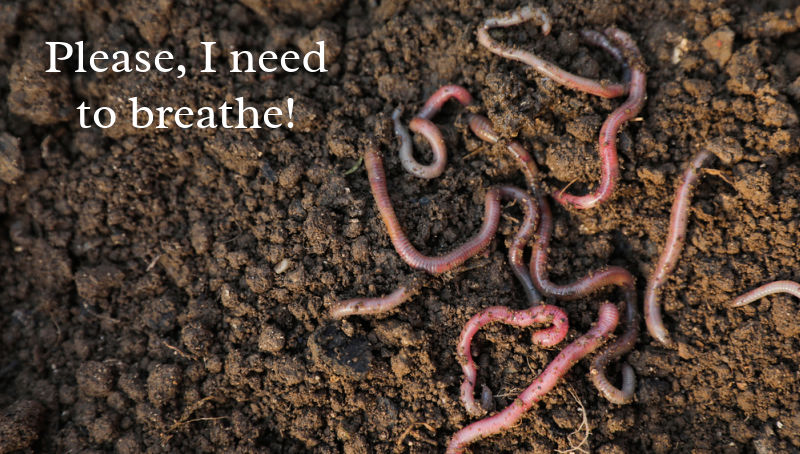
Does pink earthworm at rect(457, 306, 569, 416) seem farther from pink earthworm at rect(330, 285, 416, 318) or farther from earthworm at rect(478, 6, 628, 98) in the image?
earthworm at rect(478, 6, 628, 98)

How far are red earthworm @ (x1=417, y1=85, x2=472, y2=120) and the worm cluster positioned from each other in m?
0.01

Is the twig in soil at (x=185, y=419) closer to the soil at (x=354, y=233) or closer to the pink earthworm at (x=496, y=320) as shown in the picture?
the soil at (x=354, y=233)

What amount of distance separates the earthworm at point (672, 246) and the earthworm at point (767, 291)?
0.81m

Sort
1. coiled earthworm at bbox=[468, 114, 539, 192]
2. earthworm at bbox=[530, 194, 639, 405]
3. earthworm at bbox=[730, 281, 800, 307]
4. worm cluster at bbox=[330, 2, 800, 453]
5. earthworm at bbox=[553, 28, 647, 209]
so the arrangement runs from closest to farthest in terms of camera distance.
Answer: earthworm at bbox=[730, 281, 800, 307] → worm cluster at bbox=[330, 2, 800, 453] → earthworm at bbox=[530, 194, 639, 405] → earthworm at bbox=[553, 28, 647, 209] → coiled earthworm at bbox=[468, 114, 539, 192]

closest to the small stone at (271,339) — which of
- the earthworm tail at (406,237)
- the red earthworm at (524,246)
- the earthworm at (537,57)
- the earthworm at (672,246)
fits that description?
the earthworm tail at (406,237)

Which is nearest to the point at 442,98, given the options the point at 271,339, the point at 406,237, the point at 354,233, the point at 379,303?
the point at 406,237

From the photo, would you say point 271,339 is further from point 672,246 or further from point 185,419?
point 672,246

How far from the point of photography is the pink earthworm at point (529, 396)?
6.20m

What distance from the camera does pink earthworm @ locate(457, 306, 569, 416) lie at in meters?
6.28

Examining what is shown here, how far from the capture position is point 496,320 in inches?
251

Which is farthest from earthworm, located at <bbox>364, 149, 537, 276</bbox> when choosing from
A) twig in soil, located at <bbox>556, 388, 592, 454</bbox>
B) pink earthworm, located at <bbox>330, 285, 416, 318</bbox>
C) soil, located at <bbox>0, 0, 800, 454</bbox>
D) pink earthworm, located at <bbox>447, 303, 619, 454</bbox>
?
twig in soil, located at <bbox>556, 388, 592, 454</bbox>

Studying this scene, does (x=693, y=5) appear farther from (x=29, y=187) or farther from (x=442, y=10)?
(x=29, y=187)

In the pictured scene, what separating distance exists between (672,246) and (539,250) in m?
1.60

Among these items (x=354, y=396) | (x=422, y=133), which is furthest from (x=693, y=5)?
(x=354, y=396)
